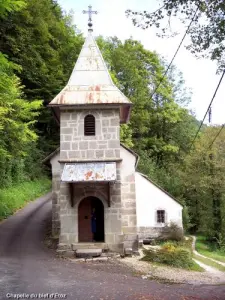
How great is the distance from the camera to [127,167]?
1586cm

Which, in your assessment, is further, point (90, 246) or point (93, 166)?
point (93, 166)

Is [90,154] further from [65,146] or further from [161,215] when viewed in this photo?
[161,215]

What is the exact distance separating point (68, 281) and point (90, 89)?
8.24m

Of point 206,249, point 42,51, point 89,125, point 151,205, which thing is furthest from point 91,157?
point 42,51

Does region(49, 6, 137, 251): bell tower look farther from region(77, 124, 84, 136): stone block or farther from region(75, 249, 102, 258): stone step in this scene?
region(75, 249, 102, 258): stone step

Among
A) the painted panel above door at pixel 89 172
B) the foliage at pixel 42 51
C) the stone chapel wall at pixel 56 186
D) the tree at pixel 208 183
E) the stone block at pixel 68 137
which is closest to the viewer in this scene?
the painted panel above door at pixel 89 172

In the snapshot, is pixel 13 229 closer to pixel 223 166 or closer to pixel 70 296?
pixel 70 296

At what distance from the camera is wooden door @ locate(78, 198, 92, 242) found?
576 inches

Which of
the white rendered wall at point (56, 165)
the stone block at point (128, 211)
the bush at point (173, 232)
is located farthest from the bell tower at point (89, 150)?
the bush at point (173, 232)

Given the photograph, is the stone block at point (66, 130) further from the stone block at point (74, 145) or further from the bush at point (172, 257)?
the bush at point (172, 257)

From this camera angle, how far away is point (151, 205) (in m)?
19.9

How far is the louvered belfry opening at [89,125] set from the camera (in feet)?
48.4

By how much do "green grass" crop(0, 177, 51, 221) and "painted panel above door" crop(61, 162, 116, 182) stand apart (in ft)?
25.4

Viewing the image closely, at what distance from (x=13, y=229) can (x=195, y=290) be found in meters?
10.4
